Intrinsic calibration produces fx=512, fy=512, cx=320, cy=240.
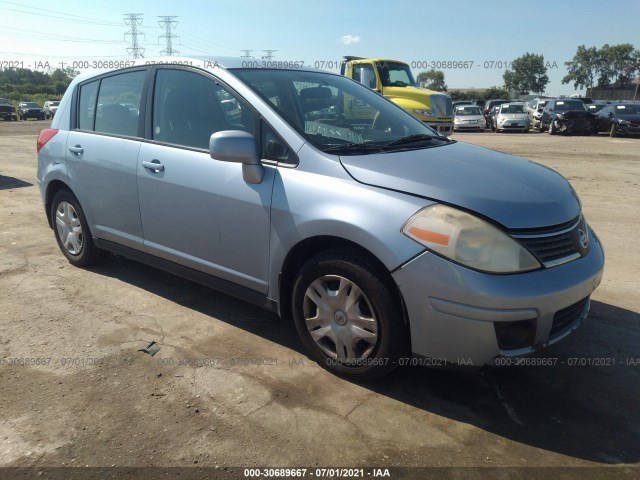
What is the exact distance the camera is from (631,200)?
7805 millimetres

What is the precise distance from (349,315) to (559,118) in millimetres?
22918

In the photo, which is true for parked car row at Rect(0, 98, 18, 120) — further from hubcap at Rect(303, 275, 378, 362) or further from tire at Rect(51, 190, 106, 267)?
hubcap at Rect(303, 275, 378, 362)

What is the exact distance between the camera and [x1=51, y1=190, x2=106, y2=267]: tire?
14.8ft

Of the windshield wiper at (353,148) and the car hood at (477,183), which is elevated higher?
the windshield wiper at (353,148)

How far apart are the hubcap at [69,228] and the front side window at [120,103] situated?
2.80 ft

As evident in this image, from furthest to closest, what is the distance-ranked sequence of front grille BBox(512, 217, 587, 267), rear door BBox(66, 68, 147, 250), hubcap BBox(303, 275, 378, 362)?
rear door BBox(66, 68, 147, 250) < hubcap BBox(303, 275, 378, 362) < front grille BBox(512, 217, 587, 267)

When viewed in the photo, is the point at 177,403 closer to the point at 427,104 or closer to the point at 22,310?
the point at 22,310

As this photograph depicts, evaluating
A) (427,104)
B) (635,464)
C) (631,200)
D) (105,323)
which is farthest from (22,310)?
(427,104)

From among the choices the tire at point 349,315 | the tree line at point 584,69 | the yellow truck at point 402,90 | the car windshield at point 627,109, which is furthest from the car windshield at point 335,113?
the tree line at point 584,69

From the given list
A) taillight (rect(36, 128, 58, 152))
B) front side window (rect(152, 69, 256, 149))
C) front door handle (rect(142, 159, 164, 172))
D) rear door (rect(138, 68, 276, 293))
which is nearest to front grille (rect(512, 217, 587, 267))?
rear door (rect(138, 68, 276, 293))

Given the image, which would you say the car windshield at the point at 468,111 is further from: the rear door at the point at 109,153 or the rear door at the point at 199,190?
the rear door at the point at 199,190

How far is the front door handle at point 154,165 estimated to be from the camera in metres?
3.57

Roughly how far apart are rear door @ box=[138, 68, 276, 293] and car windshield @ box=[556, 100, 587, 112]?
2277 cm

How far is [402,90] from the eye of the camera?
1347cm
